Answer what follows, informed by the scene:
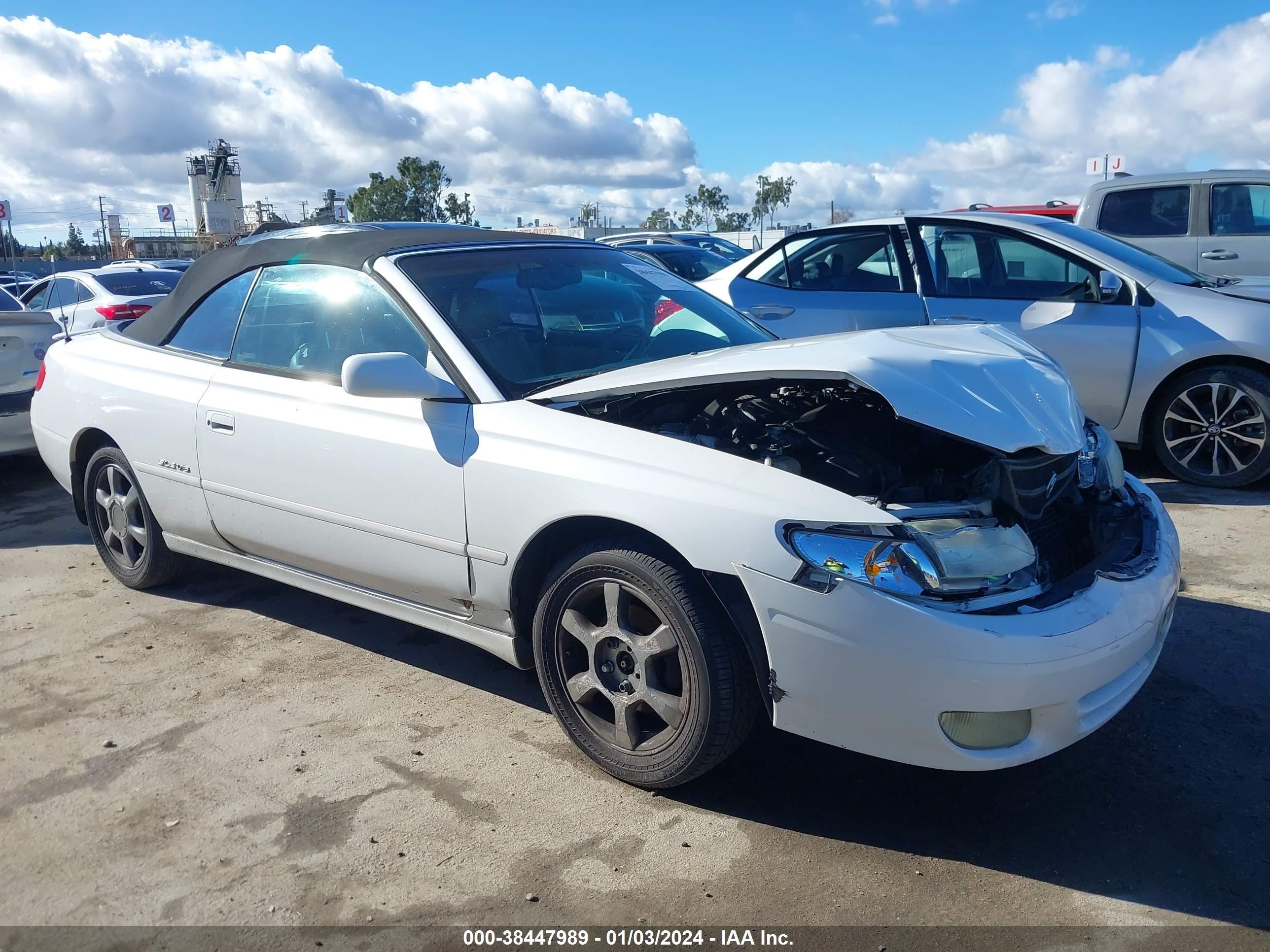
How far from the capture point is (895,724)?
2.52 metres

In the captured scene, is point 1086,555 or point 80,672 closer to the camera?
point 1086,555

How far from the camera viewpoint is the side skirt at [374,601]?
3.26 metres

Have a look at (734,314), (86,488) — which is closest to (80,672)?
(86,488)

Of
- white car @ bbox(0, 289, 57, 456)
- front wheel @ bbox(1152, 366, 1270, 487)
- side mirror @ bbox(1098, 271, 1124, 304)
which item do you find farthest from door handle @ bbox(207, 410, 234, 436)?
front wheel @ bbox(1152, 366, 1270, 487)

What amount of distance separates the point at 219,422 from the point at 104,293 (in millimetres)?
9837

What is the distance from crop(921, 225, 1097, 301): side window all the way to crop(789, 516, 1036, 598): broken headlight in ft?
12.8

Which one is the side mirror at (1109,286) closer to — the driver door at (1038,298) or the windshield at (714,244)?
the driver door at (1038,298)

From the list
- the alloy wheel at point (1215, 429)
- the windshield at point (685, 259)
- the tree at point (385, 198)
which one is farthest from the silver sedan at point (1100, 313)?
the tree at point (385, 198)

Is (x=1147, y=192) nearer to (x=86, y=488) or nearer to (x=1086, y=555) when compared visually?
(x=1086, y=555)

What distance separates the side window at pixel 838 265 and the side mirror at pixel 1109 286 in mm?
1141

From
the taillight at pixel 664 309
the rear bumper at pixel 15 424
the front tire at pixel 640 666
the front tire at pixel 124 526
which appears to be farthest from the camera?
the rear bumper at pixel 15 424

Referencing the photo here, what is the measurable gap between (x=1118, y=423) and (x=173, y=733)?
5.24 m

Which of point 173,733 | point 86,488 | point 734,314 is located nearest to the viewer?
point 173,733

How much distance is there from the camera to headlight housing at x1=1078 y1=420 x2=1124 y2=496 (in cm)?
346
